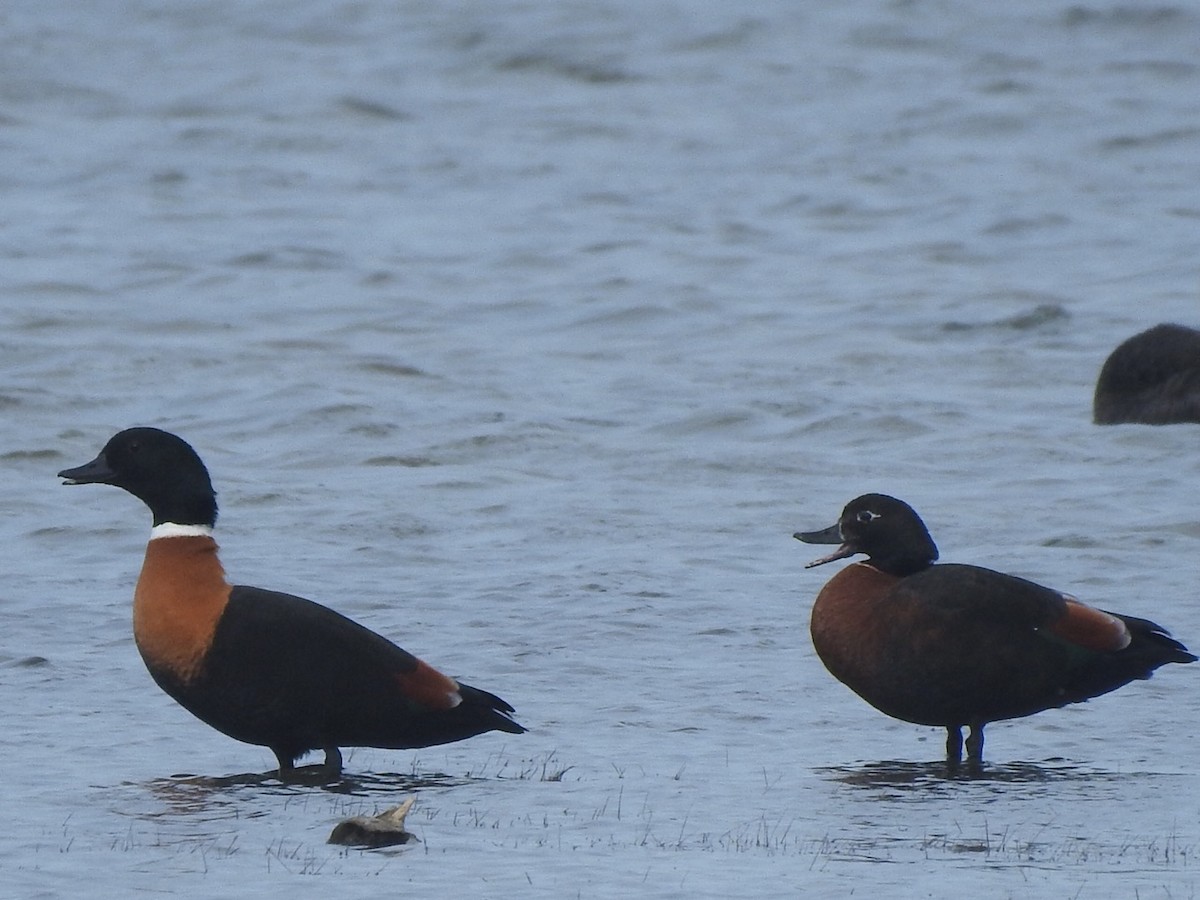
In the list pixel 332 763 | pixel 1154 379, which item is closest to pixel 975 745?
pixel 332 763

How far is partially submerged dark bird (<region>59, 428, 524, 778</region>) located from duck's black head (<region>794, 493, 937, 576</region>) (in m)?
1.51

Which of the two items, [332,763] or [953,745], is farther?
[953,745]

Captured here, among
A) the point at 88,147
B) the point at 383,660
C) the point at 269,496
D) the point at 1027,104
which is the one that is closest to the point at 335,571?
the point at 269,496

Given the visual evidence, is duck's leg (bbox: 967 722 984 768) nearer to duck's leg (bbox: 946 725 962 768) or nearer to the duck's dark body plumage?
duck's leg (bbox: 946 725 962 768)

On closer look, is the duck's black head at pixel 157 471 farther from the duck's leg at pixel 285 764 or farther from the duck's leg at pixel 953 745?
the duck's leg at pixel 953 745

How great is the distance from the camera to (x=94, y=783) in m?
7.96

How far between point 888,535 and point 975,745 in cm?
85

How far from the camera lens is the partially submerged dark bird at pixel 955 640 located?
847 cm

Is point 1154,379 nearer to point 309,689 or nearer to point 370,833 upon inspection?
point 309,689

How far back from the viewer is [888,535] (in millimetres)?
8867

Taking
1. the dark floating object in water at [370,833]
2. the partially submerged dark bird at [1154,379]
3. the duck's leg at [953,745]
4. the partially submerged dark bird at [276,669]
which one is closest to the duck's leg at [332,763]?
the partially submerged dark bird at [276,669]

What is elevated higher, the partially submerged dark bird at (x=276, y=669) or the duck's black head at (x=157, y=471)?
the duck's black head at (x=157, y=471)

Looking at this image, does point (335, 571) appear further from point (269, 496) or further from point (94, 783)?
point (94, 783)

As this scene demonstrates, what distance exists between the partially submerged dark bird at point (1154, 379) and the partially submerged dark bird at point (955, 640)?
797 cm
